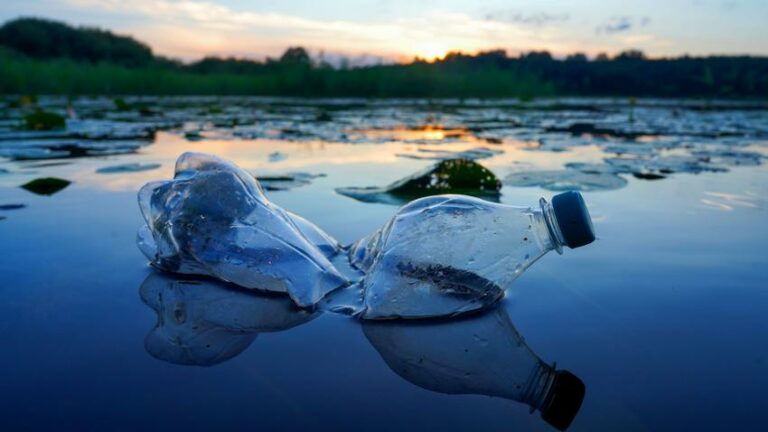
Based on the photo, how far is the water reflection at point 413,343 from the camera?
2.78 ft

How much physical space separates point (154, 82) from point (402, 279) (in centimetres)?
1855

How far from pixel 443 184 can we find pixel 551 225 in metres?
1.26

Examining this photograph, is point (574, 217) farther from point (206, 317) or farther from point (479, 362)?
point (206, 317)

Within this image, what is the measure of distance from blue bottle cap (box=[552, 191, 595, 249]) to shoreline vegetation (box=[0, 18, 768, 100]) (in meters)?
16.5

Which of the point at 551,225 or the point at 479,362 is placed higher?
the point at 551,225

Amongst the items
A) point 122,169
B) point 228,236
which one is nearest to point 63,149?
point 122,169

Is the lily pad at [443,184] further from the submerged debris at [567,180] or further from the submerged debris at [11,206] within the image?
the submerged debris at [11,206]

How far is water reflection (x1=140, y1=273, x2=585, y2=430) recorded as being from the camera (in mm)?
847

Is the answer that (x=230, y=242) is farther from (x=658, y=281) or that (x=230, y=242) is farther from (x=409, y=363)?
Answer: (x=658, y=281)

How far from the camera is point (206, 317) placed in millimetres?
1147

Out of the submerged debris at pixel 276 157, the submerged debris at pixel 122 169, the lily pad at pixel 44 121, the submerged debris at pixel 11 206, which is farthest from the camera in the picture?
the lily pad at pixel 44 121

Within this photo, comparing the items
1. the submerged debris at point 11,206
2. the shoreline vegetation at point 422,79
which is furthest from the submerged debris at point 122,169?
the shoreline vegetation at point 422,79

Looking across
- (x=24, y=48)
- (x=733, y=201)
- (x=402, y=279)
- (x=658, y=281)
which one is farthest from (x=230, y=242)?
(x=24, y=48)

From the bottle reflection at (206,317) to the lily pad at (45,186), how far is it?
1480 mm
